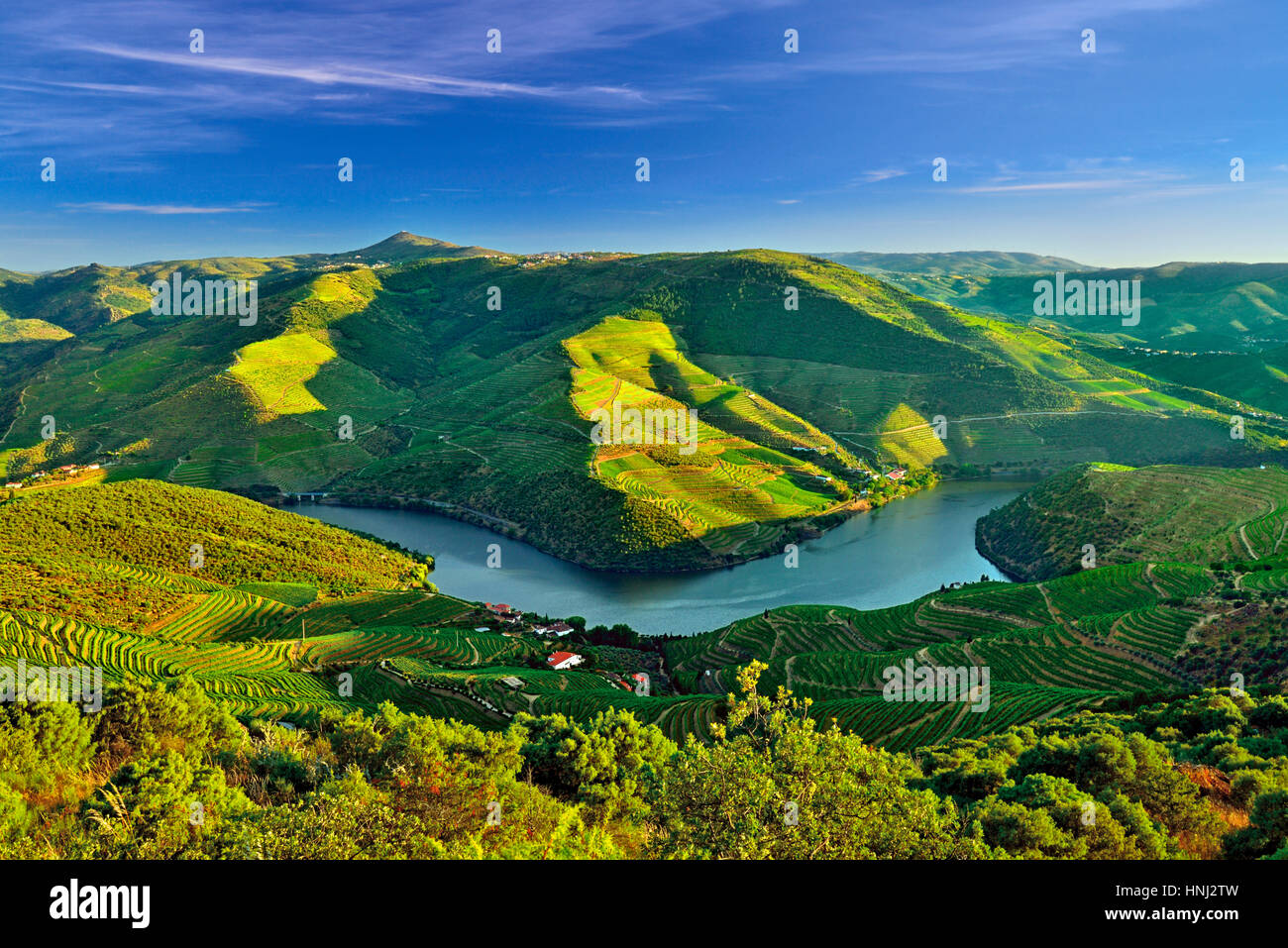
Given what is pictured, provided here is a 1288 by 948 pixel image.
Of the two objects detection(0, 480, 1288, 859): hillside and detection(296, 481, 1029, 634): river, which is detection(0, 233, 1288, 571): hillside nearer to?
detection(296, 481, 1029, 634): river

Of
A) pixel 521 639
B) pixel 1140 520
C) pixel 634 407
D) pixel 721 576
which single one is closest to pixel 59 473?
pixel 634 407

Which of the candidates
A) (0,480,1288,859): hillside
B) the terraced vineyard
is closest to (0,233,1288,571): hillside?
the terraced vineyard

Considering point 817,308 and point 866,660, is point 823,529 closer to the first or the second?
point 866,660

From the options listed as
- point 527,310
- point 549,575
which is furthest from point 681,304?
point 549,575

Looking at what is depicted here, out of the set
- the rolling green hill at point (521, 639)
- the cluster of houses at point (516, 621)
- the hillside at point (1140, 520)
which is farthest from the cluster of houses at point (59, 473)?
the hillside at point (1140, 520)

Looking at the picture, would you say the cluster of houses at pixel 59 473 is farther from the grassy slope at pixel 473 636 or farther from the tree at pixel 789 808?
the tree at pixel 789 808

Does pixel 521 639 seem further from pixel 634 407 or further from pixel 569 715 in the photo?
pixel 634 407
